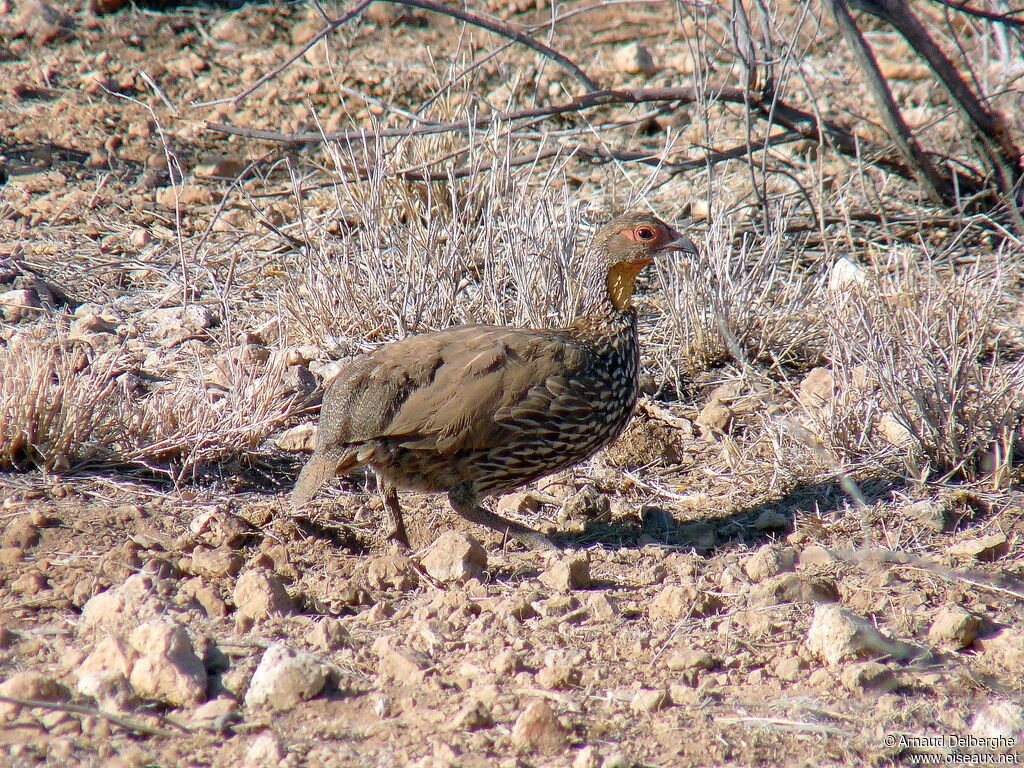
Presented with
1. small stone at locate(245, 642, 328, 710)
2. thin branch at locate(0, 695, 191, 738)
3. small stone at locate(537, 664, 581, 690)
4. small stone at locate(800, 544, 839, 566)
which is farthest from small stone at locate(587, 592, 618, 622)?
thin branch at locate(0, 695, 191, 738)

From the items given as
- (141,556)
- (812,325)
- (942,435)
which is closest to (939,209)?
(812,325)

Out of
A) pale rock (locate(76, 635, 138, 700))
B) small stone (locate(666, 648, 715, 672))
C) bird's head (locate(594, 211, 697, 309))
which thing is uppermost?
bird's head (locate(594, 211, 697, 309))

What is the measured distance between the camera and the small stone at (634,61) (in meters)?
9.61

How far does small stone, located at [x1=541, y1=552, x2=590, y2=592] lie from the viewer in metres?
4.09

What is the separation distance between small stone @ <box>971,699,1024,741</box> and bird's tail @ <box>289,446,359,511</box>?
8.10ft

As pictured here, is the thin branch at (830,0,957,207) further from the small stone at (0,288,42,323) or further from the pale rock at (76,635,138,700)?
the pale rock at (76,635,138,700)

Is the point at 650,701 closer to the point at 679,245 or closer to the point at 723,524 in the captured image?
the point at 723,524

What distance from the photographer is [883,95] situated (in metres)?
6.75

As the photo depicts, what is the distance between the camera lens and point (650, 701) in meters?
3.29

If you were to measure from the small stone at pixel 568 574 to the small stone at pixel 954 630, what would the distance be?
1219mm

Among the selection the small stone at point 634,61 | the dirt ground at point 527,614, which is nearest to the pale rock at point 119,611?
the dirt ground at point 527,614

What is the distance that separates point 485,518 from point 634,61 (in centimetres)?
598

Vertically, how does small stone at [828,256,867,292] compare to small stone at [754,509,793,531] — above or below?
above

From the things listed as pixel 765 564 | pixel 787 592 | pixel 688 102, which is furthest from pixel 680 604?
pixel 688 102
